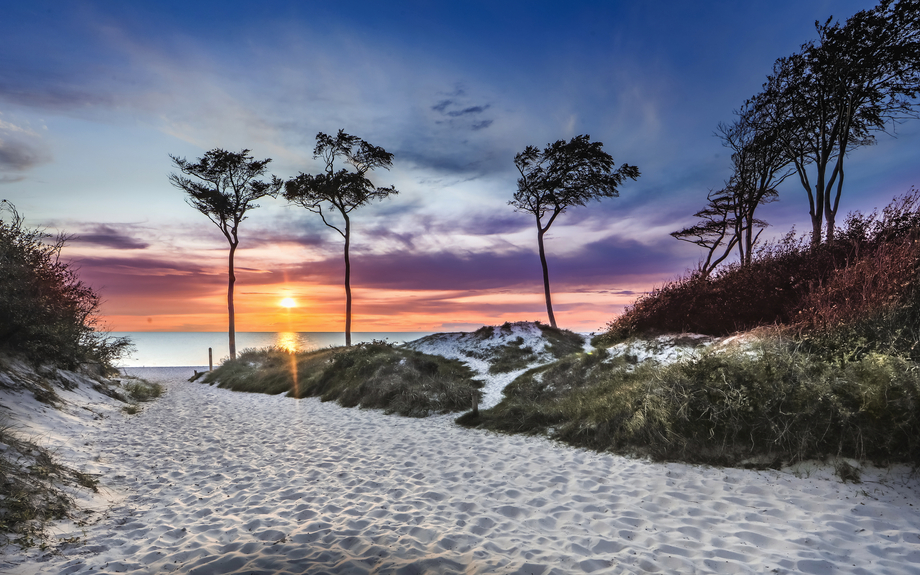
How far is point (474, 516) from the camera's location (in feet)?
16.4

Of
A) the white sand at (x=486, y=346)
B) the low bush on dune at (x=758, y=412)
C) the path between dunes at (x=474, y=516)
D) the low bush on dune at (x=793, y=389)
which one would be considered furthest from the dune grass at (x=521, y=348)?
the path between dunes at (x=474, y=516)

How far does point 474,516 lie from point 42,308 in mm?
13004

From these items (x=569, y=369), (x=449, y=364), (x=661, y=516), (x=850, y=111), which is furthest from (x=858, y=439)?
(x=850, y=111)

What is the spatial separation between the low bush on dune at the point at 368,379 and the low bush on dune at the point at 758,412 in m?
3.47

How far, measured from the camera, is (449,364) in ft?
60.8

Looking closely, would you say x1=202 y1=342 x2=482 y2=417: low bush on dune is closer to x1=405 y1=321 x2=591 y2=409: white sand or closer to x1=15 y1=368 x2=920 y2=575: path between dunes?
x1=405 y1=321 x2=591 y2=409: white sand

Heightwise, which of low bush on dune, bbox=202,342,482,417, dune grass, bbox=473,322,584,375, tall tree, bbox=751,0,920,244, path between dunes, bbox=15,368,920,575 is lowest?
path between dunes, bbox=15,368,920,575

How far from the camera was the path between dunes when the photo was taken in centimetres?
385

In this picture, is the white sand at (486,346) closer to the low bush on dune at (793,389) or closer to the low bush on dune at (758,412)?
the low bush on dune at (793,389)

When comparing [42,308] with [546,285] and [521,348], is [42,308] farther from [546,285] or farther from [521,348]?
[546,285]

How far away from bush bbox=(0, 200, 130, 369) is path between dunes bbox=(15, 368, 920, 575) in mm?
4513

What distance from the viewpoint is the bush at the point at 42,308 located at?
32.9ft

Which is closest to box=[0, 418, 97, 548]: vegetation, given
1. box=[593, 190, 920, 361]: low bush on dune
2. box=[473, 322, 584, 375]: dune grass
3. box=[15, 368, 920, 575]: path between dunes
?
box=[15, 368, 920, 575]: path between dunes

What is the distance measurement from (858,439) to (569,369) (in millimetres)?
7591
